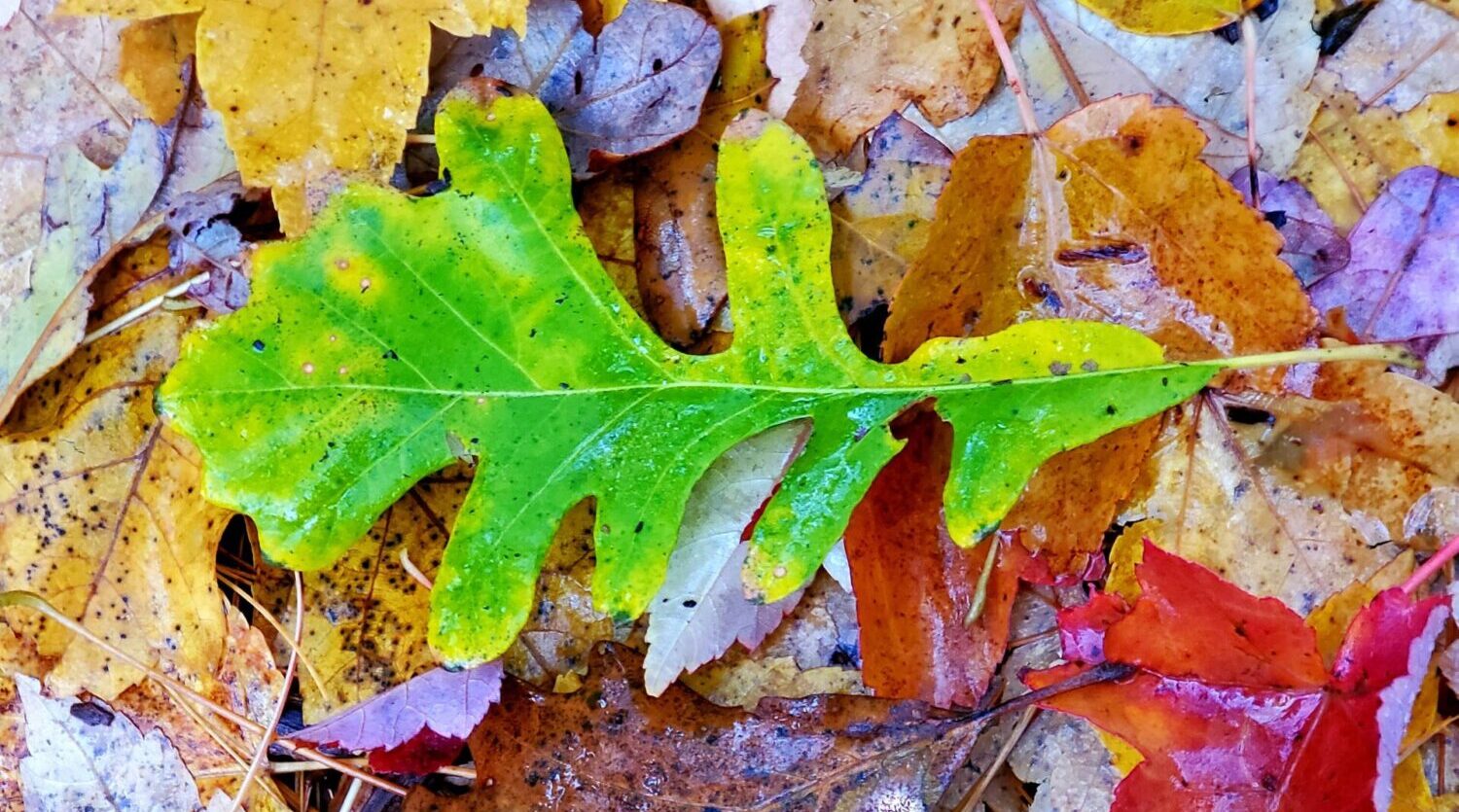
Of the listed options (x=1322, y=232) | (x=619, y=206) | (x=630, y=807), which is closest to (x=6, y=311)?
(x=619, y=206)

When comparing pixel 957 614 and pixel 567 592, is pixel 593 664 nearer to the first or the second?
pixel 567 592

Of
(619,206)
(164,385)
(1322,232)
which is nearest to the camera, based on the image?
(164,385)

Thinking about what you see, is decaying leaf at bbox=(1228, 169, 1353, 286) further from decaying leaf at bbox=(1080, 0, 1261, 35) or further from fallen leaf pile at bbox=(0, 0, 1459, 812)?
decaying leaf at bbox=(1080, 0, 1261, 35)

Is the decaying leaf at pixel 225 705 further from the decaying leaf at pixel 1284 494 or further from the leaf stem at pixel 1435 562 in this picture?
the leaf stem at pixel 1435 562

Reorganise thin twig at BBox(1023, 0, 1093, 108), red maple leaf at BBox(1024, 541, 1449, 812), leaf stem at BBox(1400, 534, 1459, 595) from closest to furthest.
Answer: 1. red maple leaf at BBox(1024, 541, 1449, 812)
2. leaf stem at BBox(1400, 534, 1459, 595)
3. thin twig at BBox(1023, 0, 1093, 108)

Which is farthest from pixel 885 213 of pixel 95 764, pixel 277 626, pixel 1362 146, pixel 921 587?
pixel 95 764

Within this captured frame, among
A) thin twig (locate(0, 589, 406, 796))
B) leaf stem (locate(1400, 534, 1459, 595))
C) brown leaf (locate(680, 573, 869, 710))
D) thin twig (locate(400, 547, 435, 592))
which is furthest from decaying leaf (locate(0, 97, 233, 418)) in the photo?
leaf stem (locate(1400, 534, 1459, 595))
